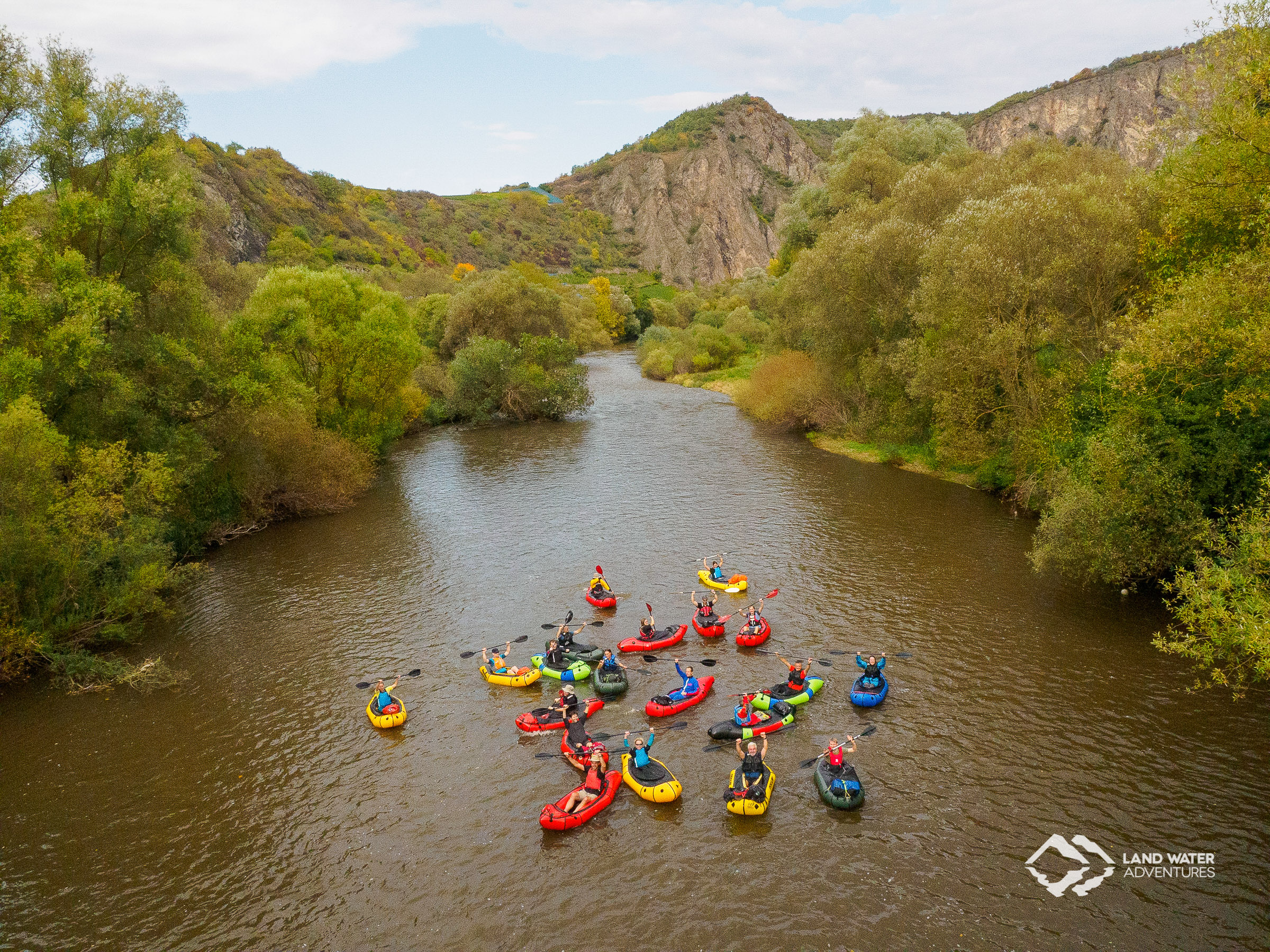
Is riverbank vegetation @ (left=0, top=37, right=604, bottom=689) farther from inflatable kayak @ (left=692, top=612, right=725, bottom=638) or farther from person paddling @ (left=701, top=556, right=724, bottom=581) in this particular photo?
person paddling @ (left=701, top=556, right=724, bottom=581)

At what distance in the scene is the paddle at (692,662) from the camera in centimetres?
2073

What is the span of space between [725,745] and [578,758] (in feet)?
11.6

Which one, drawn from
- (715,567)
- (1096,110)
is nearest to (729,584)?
(715,567)

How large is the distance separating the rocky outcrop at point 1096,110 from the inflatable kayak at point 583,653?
79.1 m

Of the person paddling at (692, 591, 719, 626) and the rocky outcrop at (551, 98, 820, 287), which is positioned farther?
the rocky outcrop at (551, 98, 820, 287)

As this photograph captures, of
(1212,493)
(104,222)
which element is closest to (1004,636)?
(1212,493)

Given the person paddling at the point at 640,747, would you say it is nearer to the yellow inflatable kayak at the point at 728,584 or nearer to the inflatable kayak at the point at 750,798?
the inflatable kayak at the point at 750,798

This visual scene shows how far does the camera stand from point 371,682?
2027cm

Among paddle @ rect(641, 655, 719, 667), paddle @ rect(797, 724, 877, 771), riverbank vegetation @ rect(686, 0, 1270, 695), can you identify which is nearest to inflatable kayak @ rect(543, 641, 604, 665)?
paddle @ rect(641, 655, 719, 667)

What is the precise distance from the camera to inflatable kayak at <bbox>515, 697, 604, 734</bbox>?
58.4ft

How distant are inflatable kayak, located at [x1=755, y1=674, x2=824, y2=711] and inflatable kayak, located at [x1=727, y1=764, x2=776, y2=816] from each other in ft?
10.2

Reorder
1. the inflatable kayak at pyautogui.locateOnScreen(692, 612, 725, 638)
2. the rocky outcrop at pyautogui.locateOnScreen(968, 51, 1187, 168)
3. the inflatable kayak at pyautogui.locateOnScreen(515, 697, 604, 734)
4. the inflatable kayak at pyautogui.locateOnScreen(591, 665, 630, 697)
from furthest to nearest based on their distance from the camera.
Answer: the rocky outcrop at pyautogui.locateOnScreen(968, 51, 1187, 168) < the inflatable kayak at pyautogui.locateOnScreen(692, 612, 725, 638) < the inflatable kayak at pyautogui.locateOnScreen(591, 665, 630, 697) < the inflatable kayak at pyautogui.locateOnScreen(515, 697, 604, 734)

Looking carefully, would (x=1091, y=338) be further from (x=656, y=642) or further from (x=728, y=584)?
(x=656, y=642)

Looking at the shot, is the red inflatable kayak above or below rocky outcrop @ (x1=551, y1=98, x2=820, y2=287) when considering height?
below
